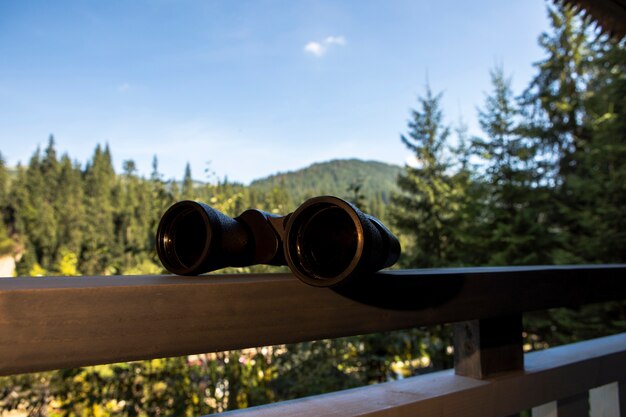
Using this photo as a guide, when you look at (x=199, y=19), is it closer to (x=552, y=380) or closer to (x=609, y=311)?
(x=609, y=311)

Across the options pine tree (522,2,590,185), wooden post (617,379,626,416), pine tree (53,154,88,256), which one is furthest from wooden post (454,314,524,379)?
pine tree (53,154,88,256)

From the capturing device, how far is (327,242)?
0.43 meters

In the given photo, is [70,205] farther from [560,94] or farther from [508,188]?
[560,94]

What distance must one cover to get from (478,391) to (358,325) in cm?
30

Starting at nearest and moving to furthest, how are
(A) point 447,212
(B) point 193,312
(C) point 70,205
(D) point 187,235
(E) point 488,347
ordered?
(B) point 193,312
(D) point 187,235
(E) point 488,347
(A) point 447,212
(C) point 70,205

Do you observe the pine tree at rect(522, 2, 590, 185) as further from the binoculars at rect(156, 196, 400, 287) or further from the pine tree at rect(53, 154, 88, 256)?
the pine tree at rect(53, 154, 88, 256)

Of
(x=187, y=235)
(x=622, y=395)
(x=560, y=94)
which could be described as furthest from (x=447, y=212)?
(x=187, y=235)

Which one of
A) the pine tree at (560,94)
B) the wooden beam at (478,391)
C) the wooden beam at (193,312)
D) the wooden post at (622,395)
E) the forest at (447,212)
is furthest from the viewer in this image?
the pine tree at (560,94)

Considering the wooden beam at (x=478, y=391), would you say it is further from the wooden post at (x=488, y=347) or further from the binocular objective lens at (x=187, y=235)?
the binocular objective lens at (x=187, y=235)

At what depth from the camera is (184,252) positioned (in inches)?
20.3

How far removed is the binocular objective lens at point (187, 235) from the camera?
1.66 ft

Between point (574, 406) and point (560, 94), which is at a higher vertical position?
point (560, 94)

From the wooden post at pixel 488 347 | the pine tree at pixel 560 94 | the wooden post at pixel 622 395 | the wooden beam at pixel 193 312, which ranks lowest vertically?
the wooden post at pixel 622 395

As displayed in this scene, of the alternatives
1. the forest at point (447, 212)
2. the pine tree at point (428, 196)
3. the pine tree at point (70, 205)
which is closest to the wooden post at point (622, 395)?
the forest at point (447, 212)
